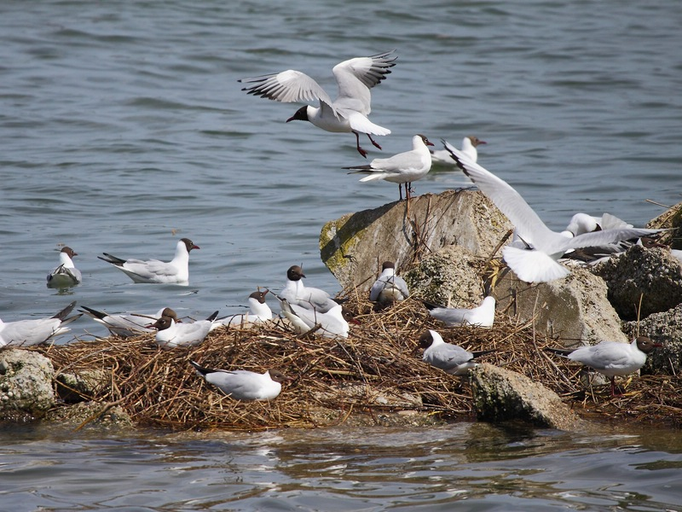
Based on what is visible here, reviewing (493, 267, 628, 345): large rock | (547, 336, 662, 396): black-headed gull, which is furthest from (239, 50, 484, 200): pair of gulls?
(547, 336, 662, 396): black-headed gull

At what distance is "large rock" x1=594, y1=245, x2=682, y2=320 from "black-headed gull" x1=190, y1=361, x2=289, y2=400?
9.95 ft

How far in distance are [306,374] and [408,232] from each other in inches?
94.0

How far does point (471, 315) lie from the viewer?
694 cm

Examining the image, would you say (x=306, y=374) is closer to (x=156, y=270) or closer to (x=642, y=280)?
(x=642, y=280)

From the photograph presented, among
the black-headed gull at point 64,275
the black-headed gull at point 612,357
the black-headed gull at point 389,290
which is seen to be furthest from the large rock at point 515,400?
the black-headed gull at point 64,275

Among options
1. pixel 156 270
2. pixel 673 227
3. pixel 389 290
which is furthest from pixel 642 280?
pixel 156 270

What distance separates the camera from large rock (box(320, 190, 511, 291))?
8.25 metres

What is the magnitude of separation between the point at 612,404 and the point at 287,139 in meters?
15.4

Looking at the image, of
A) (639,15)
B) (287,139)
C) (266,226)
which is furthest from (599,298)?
(639,15)

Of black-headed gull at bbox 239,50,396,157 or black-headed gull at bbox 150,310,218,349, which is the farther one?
black-headed gull at bbox 239,50,396,157

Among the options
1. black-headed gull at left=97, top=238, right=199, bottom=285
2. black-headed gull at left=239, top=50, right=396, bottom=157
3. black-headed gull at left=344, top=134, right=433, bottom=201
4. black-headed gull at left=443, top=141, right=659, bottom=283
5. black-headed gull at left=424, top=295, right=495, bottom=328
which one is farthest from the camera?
black-headed gull at left=97, top=238, right=199, bottom=285

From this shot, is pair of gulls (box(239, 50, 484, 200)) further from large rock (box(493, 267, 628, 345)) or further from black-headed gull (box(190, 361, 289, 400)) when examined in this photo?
black-headed gull (box(190, 361, 289, 400))

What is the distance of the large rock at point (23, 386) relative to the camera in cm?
607

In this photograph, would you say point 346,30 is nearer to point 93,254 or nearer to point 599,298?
point 93,254
